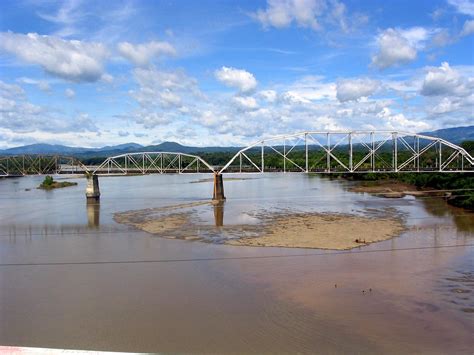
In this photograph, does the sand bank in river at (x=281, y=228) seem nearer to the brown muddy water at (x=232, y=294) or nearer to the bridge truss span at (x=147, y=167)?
the brown muddy water at (x=232, y=294)

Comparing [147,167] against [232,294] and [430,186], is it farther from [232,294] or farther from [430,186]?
[232,294]

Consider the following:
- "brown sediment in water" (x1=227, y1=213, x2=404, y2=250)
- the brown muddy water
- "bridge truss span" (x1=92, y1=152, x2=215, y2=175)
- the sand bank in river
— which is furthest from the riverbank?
"bridge truss span" (x1=92, y1=152, x2=215, y2=175)

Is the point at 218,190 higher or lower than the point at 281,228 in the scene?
higher

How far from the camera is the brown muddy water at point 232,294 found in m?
13.2

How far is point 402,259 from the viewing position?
73.0 feet

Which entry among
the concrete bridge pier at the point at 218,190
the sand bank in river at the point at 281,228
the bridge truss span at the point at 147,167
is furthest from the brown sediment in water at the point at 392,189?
the bridge truss span at the point at 147,167

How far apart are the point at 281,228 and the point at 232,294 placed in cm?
1465

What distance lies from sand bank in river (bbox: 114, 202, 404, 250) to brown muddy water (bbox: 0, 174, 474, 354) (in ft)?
3.56

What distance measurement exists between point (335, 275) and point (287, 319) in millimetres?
5469

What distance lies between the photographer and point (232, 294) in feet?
56.7

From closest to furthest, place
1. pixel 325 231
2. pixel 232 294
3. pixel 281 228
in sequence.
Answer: pixel 232 294 < pixel 325 231 < pixel 281 228

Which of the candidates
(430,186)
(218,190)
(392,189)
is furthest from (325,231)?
(430,186)

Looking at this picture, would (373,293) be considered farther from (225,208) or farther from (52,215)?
(52,215)

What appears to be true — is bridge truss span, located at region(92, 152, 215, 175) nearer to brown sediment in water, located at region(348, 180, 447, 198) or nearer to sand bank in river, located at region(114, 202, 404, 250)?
sand bank in river, located at region(114, 202, 404, 250)
